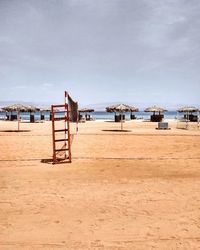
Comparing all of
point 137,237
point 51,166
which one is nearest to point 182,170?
point 51,166

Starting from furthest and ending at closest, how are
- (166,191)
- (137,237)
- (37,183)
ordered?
1. (37,183)
2. (166,191)
3. (137,237)

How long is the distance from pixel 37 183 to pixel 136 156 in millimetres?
5787

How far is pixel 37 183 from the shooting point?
27.0 feet

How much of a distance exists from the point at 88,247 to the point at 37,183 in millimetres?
4107

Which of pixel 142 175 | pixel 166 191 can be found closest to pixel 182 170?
pixel 142 175

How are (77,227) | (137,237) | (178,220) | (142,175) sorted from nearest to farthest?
(137,237), (77,227), (178,220), (142,175)

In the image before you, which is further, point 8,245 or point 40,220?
point 40,220

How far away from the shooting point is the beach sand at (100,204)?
468 centimetres

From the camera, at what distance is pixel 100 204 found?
6402 millimetres

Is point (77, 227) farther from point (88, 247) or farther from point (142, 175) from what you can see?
point (142, 175)

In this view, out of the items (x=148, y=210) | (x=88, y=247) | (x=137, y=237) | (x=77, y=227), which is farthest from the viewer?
(x=148, y=210)

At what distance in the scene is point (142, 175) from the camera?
9.28 m

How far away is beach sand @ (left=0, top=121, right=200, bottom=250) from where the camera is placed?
4676 millimetres

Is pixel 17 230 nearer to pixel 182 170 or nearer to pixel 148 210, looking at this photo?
pixel 148 210
